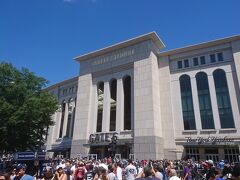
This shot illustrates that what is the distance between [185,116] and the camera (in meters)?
34.8

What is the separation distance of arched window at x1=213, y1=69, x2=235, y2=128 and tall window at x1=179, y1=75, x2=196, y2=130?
4092 mm

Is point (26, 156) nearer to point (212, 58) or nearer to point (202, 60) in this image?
point (202, 60)

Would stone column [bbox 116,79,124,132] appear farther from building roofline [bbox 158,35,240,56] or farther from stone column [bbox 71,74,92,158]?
building roofline [bbox 158,35,240,56]

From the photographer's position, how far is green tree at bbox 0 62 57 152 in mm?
25656

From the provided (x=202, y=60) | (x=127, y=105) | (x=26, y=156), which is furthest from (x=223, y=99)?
(x=26, y=156)

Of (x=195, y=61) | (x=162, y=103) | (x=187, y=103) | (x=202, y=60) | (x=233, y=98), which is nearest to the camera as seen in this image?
(x=233, y=98)

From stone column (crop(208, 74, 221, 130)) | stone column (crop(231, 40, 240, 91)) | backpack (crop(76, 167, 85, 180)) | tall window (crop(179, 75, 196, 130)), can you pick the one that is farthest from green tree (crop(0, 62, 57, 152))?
stone column (crop(231, 40, 240, 91))

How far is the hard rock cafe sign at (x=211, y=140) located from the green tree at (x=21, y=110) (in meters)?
20.9

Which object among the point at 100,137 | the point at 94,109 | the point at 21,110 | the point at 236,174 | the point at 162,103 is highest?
the point at 162,103

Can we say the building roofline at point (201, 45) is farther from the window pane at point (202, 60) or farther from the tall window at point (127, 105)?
the tall window at point (127, 105)

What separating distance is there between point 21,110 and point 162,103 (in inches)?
869

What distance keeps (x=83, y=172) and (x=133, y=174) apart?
2872mm

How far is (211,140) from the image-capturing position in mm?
30938

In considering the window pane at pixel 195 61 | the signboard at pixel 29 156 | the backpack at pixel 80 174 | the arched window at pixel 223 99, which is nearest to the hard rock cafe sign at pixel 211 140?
the arched window at pixel 223 99
